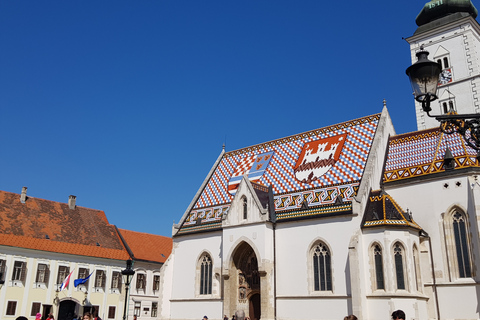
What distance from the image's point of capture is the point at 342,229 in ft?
78.4

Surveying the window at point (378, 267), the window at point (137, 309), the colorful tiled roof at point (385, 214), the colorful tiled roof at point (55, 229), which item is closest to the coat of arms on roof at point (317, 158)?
the colorful tiled roof at point (385, 214)

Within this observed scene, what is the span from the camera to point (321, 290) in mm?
24000

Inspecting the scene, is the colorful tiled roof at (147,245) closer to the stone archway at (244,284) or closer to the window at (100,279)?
the window at (100,279)

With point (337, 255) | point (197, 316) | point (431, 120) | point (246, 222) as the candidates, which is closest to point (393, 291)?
point (337, 255)

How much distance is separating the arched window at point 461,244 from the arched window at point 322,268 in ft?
20.6

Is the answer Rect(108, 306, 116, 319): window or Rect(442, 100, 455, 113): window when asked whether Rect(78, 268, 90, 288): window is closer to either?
Rect(108, 306, 116, 319): window

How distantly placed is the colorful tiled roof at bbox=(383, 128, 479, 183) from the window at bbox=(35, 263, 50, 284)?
24.8 m

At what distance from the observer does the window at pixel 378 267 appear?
2220 centimetres

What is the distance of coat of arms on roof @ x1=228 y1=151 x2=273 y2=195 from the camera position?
31531 millimetres

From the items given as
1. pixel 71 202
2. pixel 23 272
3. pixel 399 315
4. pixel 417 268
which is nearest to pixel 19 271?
pixel 23 272

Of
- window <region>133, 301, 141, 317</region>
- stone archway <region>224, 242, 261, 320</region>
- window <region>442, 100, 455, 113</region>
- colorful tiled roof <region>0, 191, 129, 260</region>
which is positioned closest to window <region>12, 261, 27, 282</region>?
colorful tiled roof <region>0, 191, 129, 260</region>

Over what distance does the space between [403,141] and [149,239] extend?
92.7 feet

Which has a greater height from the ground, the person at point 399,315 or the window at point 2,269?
the window at point 2,269

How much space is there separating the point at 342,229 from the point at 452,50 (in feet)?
64.8
